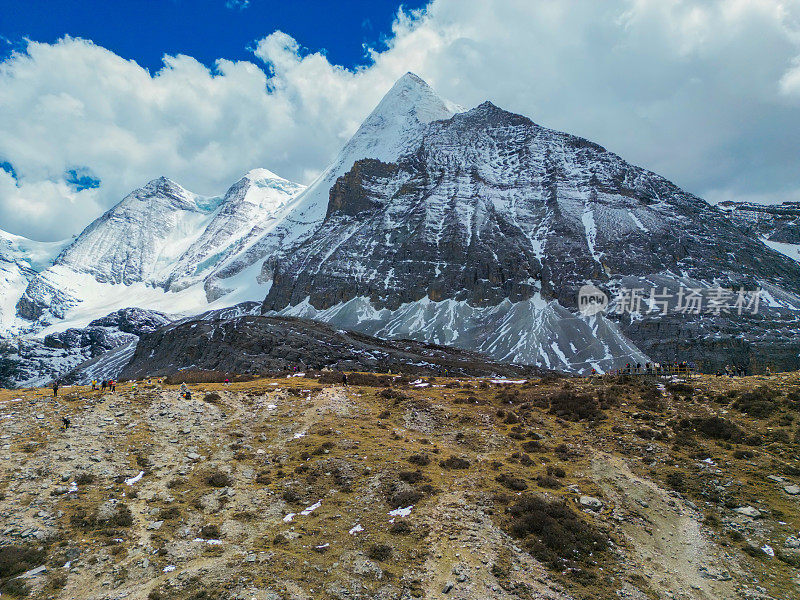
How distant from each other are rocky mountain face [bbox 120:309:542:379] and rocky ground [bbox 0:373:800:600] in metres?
95.6

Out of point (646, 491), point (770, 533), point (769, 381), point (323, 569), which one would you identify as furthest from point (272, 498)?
point (769, 381)

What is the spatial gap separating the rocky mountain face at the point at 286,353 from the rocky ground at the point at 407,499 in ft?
314

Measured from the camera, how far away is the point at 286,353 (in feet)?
466

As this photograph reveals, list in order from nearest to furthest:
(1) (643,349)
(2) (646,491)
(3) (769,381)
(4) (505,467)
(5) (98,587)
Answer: (5) (98,587)
(2) (646,491)
(4) (505,467)
(3) (769,381)
(1) (643,349)

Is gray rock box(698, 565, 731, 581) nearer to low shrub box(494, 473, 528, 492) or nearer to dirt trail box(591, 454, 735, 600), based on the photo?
dirt trail box(591, 454, 735, 600)

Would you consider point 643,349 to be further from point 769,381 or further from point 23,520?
point 23,520

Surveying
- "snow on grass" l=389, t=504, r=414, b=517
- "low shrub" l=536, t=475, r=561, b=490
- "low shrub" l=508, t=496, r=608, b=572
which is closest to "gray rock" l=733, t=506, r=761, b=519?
"low shrub" l=508, t=496, r=608, b=572

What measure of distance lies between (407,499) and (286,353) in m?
124

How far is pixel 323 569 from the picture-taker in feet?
61.7

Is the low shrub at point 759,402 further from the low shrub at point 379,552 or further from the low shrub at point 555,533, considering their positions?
the low shrub at point 379,552

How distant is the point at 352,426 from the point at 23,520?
19.1 m

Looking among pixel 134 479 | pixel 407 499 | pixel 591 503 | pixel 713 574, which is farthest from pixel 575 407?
pixel 134 479

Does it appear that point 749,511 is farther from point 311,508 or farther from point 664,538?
point 311,508

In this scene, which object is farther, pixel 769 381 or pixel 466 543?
pixel 769 381
